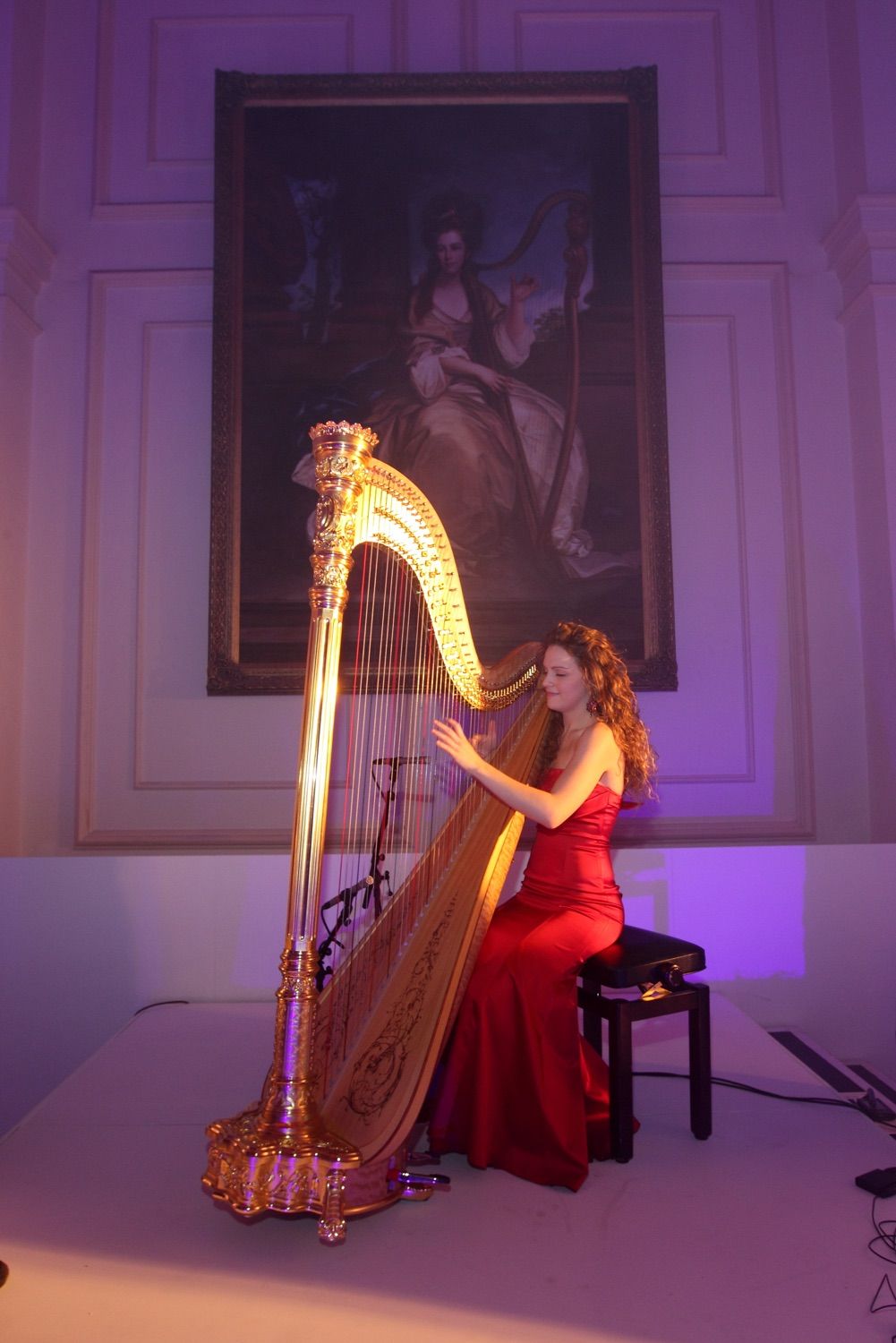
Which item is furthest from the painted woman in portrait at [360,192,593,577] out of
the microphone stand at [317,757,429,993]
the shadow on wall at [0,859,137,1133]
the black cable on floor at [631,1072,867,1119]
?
the black cable on floor at [631,1072,867,1119]

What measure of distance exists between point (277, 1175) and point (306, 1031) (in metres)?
0.24

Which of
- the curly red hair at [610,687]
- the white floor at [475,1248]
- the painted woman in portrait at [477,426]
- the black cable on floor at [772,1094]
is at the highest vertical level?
the painted woman in portrait at [477,426]

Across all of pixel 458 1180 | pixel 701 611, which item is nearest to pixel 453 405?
pixel 701 611

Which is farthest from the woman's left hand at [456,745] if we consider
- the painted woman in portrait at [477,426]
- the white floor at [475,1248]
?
the painted woman in portrait at [477,426]

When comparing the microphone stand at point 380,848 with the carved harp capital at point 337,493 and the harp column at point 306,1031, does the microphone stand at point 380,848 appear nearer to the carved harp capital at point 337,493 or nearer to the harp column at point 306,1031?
the harp column at point 306,1031

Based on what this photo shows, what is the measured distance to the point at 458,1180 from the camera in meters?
1.97

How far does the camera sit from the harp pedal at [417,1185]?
1851 mm

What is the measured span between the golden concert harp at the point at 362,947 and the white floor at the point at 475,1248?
13 cm

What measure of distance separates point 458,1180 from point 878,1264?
825 millimetres

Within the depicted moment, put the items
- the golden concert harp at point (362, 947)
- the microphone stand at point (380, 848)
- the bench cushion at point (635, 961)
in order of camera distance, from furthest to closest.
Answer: the microphone stand at point (380, 848) → the bench cushion at point (635, 961) → the golden concert harp at point (362, 947)

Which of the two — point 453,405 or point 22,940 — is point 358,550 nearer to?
point 453,405

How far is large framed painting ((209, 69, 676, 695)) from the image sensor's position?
401 centimetres

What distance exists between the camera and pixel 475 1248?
1699 mm

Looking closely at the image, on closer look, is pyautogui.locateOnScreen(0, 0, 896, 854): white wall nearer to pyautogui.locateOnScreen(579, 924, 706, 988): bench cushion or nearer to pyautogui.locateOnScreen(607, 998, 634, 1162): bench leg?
pyautogui.locateOnScreen(579, 924, 706, 988): bench cushion
